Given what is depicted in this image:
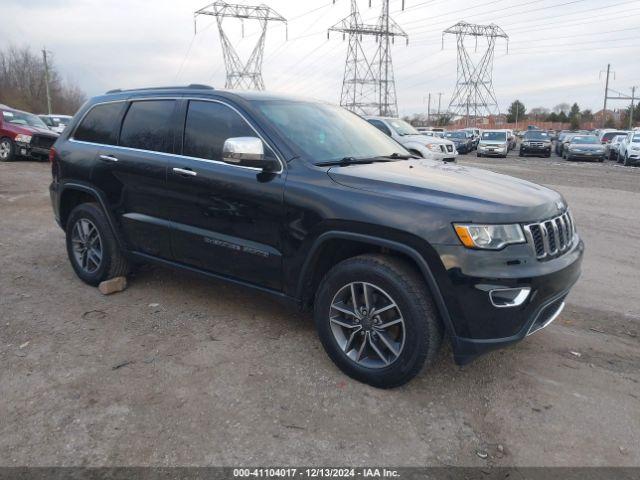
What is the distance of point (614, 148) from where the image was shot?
27.0m

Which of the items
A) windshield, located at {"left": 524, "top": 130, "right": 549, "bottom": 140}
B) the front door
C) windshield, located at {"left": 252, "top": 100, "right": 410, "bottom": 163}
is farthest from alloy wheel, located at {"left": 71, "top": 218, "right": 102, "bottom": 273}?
windshield, located at {"left": 524, "top": 130, "right": 549, "bottom": 140}

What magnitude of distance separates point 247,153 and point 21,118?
16040 mm

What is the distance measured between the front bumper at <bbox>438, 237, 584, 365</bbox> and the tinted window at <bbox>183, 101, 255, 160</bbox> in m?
1.81

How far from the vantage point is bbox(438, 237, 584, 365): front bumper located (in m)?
2.82

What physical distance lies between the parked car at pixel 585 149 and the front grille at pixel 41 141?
2370cm

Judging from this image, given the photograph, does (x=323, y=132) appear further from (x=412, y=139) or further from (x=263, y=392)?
(x=412, y=139)

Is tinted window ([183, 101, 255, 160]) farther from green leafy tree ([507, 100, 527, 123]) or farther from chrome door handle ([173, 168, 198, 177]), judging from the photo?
green leafy tree ([507, 100, 527, 123])

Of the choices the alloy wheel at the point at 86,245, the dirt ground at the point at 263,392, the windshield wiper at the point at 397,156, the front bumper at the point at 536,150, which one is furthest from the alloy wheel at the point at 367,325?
the front bumper at the point at 536,150

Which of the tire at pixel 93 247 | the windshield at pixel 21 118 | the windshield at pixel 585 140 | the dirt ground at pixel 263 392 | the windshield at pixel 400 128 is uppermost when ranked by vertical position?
the windshield at pixel 21 118

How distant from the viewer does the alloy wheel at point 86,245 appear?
4.88 m

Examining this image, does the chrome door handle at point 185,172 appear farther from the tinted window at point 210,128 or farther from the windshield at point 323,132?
the windshield at point 323,132

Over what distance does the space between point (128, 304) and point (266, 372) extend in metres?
1.79

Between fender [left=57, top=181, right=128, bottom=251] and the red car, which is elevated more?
the red car

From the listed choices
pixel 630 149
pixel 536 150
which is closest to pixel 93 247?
pixel 630 149
